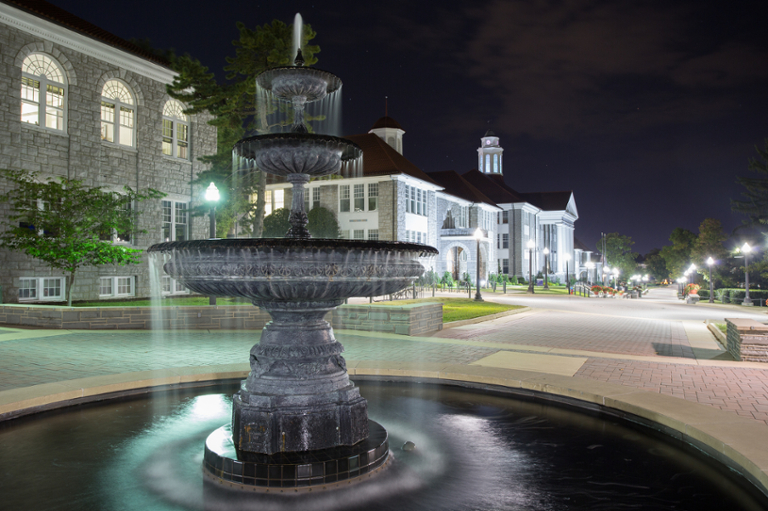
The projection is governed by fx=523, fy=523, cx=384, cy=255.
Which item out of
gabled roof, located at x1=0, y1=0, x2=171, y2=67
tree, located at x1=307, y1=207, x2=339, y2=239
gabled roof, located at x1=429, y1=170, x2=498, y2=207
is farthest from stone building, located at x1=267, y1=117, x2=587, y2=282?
gabled roof, located at x1=0, y1=0, x2=171, y2=67

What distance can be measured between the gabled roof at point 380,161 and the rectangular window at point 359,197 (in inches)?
57.0

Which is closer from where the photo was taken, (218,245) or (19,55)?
(218,245)

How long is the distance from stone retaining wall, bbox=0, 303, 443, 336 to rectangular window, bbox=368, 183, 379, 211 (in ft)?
83.7

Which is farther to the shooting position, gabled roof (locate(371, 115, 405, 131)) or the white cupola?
the white cupola

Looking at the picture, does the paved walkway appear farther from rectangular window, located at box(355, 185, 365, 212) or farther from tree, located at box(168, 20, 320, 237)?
rectangular window, located at box(355, 185, 365, 212)

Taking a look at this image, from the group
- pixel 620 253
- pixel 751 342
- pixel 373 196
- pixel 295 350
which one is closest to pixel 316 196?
pixel 373 196

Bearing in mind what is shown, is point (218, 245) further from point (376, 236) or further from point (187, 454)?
point (376, 236)

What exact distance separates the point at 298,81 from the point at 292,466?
3899mm

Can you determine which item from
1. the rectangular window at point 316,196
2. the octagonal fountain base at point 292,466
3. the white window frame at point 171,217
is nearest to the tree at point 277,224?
the white window frame at point 171,217

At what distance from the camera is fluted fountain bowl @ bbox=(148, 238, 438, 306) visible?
4.00m

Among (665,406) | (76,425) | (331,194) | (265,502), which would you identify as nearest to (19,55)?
(76,425)

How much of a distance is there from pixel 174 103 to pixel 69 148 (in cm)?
615

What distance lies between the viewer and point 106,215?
16.4 meters

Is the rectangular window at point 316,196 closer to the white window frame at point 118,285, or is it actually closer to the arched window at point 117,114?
the arched window at point 117,114
